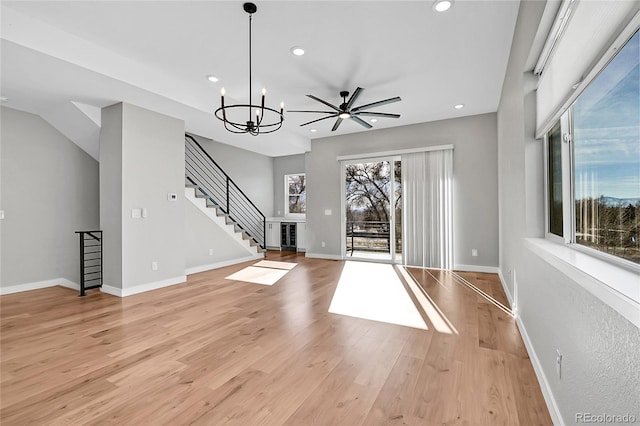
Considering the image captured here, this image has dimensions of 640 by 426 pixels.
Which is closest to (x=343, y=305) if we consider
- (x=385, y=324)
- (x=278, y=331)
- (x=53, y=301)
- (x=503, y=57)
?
(x=385, y=324)

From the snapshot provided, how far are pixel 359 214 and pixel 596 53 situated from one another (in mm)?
5693

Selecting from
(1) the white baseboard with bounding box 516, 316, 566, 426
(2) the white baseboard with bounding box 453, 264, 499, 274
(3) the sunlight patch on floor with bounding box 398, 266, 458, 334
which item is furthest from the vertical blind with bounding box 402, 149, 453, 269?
(1) the white baseboard with bounding box 516, 316, 566, 426

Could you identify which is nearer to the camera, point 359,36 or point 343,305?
point 359,36

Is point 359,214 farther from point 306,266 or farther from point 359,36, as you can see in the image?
point 359,36

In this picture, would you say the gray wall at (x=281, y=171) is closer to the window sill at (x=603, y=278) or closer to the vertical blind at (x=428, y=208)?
the vertical blind at (x=428, y=208)

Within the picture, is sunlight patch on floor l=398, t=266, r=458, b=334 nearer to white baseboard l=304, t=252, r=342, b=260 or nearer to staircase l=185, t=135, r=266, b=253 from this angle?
white baseboard l=304, t=252, r=342, b=260

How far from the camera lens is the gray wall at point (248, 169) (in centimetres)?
761

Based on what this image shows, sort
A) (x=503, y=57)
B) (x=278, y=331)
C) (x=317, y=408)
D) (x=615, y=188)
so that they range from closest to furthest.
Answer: (x=615, y=188) → (x=317, y=408) → (x=278, y=331) → (x=503, y=57)

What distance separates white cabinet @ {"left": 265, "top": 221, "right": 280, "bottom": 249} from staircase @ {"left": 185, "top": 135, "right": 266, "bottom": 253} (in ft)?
0.76

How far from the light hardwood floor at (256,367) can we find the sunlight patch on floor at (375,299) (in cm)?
21

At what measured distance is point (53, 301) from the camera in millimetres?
4125

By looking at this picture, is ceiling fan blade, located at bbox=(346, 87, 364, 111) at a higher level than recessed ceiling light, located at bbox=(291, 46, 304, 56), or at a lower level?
lower

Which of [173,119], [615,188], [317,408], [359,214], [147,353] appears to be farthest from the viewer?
[359,214]

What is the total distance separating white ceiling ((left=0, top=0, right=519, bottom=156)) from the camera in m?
2.76
